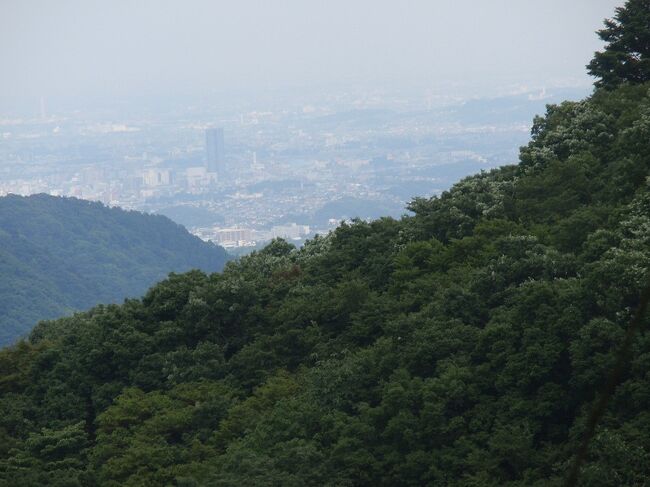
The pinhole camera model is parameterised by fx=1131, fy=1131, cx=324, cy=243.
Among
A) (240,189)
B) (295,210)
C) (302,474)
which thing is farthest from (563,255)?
(240,189)

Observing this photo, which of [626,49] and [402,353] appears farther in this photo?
[626,49]

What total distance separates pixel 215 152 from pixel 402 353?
A: 324 ft

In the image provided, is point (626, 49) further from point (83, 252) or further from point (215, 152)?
point (215, 152)

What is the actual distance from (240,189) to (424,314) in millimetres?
81083

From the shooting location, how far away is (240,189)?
3757 inches

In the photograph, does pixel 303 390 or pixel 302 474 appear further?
pixel 303 390

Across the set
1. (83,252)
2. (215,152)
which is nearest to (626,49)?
(83,252)

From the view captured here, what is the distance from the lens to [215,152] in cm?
11188

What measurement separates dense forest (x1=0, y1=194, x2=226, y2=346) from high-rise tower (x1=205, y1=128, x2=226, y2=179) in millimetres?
38657

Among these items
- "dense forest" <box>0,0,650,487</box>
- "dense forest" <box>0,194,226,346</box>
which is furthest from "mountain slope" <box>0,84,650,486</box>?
"dense forest" <box>0,194,226,346</box>

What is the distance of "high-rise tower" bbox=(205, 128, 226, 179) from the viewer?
109375 mm

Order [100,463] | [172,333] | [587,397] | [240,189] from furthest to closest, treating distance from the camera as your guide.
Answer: [240,189] < [172,333] < [100,463] < [587,397]

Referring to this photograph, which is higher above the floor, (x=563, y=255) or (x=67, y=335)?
(x=563, y=255)

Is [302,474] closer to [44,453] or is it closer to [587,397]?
[587,397]
